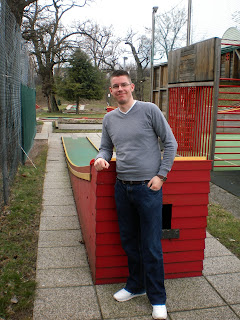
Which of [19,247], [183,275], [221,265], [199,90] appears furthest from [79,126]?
[183,275]

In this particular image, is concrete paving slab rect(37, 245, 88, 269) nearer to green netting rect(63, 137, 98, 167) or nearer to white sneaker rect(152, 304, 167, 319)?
white sneaker rect(152, 304, 167, 319)

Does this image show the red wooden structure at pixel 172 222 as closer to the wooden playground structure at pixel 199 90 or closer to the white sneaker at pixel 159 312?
the white sneaker at pixel 159 312

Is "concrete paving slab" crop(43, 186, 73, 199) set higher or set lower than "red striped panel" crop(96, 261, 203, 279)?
lower

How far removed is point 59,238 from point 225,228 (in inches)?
89.6

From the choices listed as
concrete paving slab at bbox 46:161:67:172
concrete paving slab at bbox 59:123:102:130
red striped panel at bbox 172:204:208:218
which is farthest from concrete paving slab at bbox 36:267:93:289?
concrete paving slab at bbox 59:123:102:130

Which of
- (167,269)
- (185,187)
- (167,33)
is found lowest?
(167,269)

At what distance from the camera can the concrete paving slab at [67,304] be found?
3131 millimetres

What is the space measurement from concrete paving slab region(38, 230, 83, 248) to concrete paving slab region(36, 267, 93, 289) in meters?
0.72

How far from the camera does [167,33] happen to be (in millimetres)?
14766

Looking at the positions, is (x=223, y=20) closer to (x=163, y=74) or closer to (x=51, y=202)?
(x=163, y=74)

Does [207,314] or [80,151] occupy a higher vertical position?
[80,151]

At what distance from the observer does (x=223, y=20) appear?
36.4 ft

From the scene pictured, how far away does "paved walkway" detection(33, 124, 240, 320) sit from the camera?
10.5 feet

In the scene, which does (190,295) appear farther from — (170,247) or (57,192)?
(57,192)
